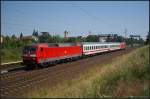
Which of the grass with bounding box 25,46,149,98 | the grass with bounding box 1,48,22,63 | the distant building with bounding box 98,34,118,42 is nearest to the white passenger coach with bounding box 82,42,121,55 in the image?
the grass with bounding box 1,48,22,63

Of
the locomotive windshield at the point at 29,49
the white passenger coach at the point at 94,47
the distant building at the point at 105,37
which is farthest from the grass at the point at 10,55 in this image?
the distant building at the point at 105,37

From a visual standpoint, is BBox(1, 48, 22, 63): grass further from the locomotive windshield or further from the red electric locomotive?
the locomotive windshield

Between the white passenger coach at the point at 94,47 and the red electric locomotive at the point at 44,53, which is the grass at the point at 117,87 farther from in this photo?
the white passenger coach at the point at 94,47

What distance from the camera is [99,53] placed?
61750 millimetres

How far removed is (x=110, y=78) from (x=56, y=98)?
424 centimetres

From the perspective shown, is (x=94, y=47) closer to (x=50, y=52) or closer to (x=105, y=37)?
(x=50, y=52)

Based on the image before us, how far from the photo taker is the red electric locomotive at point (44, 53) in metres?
29.3

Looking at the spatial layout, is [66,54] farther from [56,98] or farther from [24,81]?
[56,98]

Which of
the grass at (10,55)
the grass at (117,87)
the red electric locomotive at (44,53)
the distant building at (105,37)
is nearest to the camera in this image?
the grass at (117,87)

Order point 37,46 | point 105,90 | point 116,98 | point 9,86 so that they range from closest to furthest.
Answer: point 116,98 < point 105,90 < point 9,86 < point 37,46

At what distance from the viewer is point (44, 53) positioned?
101 ft

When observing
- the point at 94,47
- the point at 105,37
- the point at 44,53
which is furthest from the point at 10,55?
the point at 105,37

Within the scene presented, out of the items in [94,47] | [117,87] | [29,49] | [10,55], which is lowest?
[10,55]

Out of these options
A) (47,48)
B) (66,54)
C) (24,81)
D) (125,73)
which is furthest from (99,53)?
(125,73)
